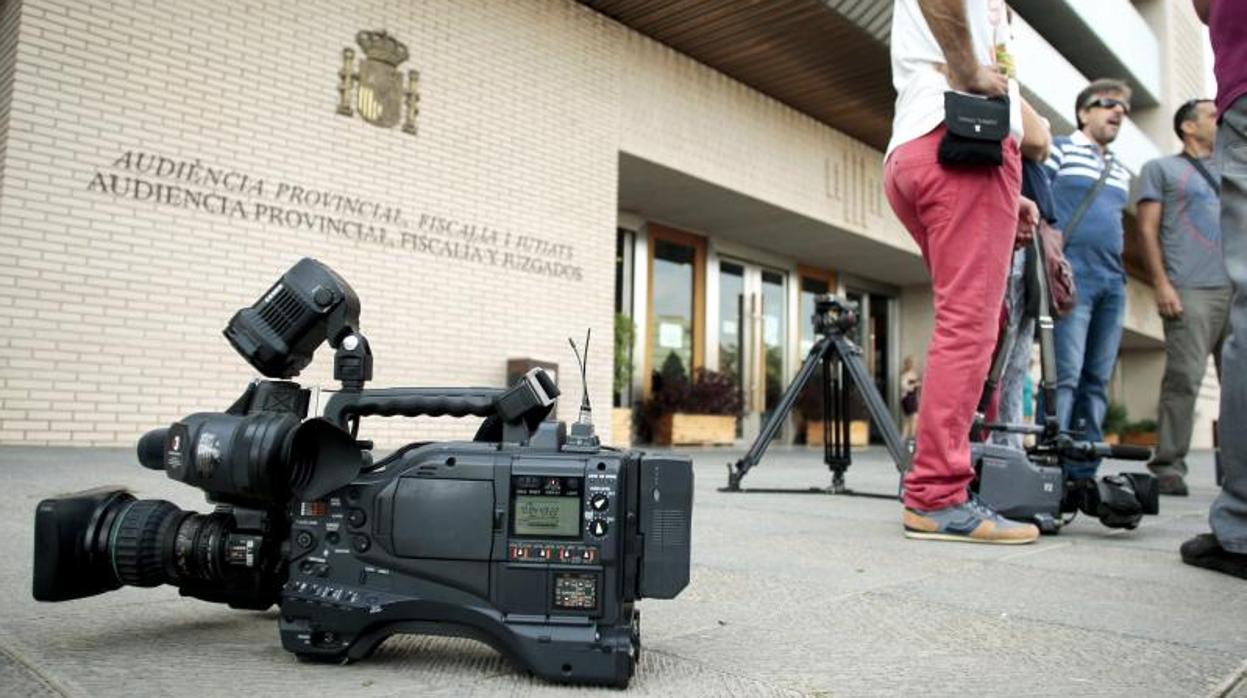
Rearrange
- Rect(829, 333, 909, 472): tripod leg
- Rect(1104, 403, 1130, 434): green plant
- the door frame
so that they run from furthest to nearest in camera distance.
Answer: Rect(1104, 403, 1130, 434): green plant, the door frame, Rect(829, 333, 909, 472): tripod leg

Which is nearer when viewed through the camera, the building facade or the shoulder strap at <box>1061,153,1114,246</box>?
the shoulder strap at <box>1061,153,1114,246</box>

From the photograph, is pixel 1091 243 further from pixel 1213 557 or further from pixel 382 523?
pixel 382 523

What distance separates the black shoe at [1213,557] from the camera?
6.63 ft

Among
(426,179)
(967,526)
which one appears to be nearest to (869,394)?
(967,526)

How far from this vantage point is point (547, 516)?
1.10 metres

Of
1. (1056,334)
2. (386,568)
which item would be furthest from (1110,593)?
(1056,334)

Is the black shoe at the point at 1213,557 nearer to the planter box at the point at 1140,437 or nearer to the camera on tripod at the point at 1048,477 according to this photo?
the camera on tripod at the point at 1048,477

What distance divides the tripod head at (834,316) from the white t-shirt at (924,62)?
1300 millimetres

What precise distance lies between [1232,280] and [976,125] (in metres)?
0.74

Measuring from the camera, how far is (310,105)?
6215 mm

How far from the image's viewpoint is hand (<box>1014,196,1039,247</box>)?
2.85 meters

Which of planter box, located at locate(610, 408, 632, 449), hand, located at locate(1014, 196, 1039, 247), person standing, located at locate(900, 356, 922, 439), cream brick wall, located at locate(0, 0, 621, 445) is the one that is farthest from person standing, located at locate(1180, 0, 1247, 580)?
person standing, located at locate(900, 356, 922, 439)

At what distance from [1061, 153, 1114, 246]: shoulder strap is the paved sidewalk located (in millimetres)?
1967

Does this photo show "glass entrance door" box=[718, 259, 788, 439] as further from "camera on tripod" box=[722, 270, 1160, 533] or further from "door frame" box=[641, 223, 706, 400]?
"camera on tripod" box=[722, 270, 1160, 533]
